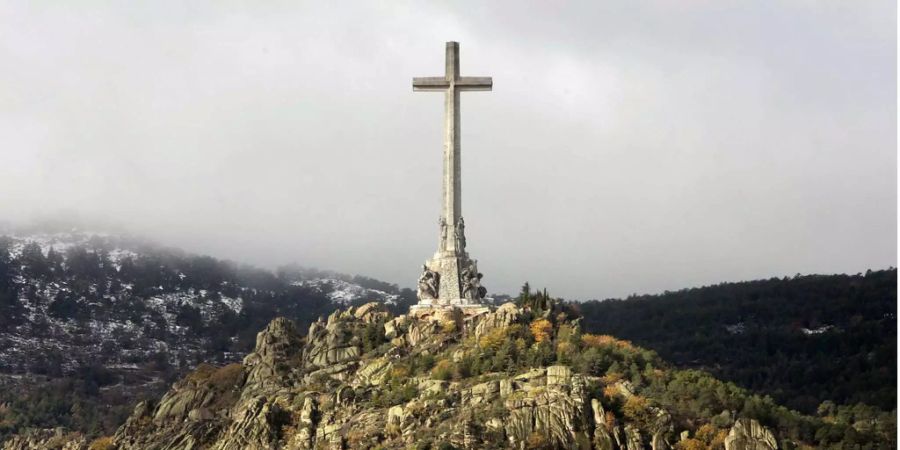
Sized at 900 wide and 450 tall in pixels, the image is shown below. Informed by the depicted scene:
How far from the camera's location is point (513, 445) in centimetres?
7588

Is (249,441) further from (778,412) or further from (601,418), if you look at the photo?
(778,412)

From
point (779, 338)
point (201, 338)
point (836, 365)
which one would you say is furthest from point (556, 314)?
point (201, 338)

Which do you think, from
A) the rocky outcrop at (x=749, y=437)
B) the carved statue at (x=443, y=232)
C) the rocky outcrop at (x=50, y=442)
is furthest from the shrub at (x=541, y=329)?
the rocky outcrop at (x=50, y=442)

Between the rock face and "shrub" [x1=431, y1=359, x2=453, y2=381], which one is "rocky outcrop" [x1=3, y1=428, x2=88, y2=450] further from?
"shrub" [x1=431, y1=359, x2=453, y2=381]

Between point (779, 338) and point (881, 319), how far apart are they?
29.0 feet

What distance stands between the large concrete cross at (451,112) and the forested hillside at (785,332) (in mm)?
26731

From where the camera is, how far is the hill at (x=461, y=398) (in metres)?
77.6

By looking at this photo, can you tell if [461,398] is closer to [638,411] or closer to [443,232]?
[638,411]

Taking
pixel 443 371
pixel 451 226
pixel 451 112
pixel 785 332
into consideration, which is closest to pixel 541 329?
pixel 443 371

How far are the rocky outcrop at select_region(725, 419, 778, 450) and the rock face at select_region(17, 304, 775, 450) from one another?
0.07 meters

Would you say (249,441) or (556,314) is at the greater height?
(556,314)

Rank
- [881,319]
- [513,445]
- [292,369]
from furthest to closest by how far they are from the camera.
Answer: [881,319] → [292,369] → [513,445]

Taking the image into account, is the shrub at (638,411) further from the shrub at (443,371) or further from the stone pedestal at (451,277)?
the stone pedestal at (451,277)

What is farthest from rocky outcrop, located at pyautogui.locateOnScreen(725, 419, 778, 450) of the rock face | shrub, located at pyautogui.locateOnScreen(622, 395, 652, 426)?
shrub, located at pyautogui.locateOnScreen(622, 395, 652, 426)
